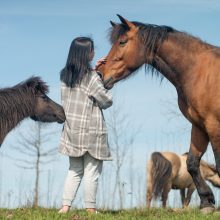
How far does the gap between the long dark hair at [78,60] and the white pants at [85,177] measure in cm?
107

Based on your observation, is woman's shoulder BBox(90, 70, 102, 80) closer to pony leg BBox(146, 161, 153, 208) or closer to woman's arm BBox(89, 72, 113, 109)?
woman's arm BBox(89, 72, 113, 109)

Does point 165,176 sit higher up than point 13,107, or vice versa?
point 13,107

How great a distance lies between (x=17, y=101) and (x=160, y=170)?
24.4 ft

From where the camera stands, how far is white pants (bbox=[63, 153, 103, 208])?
7.84m

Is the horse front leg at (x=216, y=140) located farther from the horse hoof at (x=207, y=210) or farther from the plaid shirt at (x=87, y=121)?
the plaid shirt at (x=87, y=121)

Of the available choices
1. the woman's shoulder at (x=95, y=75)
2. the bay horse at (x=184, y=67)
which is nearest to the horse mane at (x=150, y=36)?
the bay horse at (x=184, y=67)

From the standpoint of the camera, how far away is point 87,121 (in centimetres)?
780

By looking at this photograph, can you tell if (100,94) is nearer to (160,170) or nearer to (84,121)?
(84,121)

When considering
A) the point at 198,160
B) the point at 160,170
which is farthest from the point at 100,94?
Result: the point at 160,170

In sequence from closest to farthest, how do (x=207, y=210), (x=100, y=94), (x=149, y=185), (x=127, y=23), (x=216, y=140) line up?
1. (x=100, y=94)
2. (x=216, y=140)
3. (x=207, y=210)
4. (x=127, y=23)
5. (x=149, y=185)

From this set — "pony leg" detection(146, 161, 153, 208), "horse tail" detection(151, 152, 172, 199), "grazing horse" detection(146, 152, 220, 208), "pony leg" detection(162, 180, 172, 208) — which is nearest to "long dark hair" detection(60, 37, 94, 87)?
"grazing horse" detection(146, 152, 220, 208)

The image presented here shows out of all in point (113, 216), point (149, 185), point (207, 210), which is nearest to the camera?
point (113, 216)

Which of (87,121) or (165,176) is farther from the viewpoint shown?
(165,176)

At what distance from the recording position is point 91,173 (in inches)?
309
